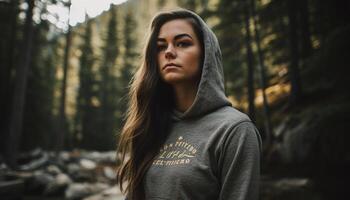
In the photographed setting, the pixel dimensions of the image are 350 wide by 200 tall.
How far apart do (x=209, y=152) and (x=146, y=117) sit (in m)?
0.91

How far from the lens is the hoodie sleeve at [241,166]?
5.23ft

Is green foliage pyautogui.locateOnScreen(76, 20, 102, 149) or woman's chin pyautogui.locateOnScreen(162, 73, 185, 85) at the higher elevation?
woman's chin pyautogui.locateOnScreen(162, 73, 185, 85)

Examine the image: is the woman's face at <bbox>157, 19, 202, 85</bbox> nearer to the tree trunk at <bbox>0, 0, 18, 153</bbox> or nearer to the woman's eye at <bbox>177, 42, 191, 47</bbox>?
the woman's eye at <bbox>177, 42, 191, 47</bbox>

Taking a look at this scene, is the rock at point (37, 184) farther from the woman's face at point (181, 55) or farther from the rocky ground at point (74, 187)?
the woman's face at point (181, 55)

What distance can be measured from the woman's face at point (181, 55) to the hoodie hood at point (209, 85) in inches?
3.5

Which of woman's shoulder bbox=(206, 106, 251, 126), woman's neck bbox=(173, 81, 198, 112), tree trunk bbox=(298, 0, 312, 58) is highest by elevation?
tree trunk bbox=(298, 0, 312, 58)

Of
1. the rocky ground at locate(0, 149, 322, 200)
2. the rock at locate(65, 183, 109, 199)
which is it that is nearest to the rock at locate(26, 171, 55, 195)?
the rocky ground at locate(0, 149, 322, 200)

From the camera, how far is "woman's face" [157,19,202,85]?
2203 mm

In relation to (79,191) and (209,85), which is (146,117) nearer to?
(209,85)

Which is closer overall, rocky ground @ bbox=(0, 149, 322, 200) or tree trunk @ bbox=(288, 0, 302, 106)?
rocky ground @ bbox=(0, 149, 322, 200)

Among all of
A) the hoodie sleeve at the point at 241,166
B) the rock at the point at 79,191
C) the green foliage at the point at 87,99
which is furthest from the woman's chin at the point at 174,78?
the green foliage at the point at 87,99

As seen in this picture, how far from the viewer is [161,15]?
2461mm

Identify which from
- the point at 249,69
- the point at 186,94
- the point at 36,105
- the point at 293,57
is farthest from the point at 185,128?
the point at 36,105

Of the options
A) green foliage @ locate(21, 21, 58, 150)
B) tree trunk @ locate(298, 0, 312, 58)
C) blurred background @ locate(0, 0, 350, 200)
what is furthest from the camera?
green foliage @ locate(21, 21, 58, 150)
